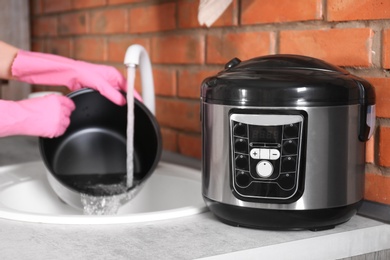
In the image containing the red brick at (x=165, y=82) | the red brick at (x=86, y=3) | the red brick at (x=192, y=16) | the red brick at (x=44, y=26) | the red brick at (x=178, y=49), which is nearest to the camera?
the red brick at (x=192, y=16)

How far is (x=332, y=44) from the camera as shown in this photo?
0.99 metres

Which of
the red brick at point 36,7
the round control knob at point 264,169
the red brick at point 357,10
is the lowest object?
the round control knob at point 264,169

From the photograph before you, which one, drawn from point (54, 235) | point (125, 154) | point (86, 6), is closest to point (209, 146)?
point (54, 235)

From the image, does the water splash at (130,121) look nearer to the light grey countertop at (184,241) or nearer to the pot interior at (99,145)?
the pot interior at (99,145)

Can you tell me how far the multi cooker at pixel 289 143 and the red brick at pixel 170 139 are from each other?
680mm

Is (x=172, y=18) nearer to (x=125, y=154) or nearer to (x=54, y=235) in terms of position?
(x=125, y=154)

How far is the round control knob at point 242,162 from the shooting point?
79cm

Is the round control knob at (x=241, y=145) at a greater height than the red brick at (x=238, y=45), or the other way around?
the red brick at (x=238, y=45)

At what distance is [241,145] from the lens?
0.79 metres

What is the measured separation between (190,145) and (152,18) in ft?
1.16

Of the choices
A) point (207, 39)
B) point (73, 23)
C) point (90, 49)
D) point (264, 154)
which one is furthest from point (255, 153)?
point (73, 23)

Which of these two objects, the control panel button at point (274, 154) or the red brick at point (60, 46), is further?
the red brick at point (60, 46)

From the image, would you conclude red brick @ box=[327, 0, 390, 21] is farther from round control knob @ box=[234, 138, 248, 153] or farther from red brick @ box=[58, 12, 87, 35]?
red brick @ box=[58, 12, 87, 35]

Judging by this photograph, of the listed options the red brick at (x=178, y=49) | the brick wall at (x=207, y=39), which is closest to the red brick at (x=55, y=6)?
the brick wall at (x=207, y=39)
